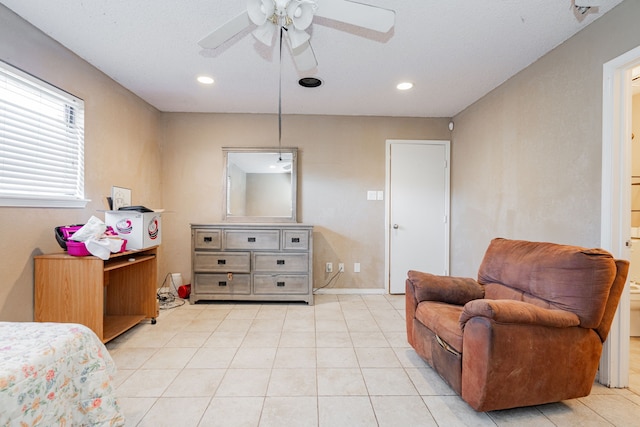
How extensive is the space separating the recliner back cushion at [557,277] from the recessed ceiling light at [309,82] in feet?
6.98

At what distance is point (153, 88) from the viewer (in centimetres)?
296

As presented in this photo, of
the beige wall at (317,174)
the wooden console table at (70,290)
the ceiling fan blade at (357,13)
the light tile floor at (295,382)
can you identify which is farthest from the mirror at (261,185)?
the ceiling fan blade at (357,13)

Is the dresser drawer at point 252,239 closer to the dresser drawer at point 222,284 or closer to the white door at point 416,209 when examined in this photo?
the dresser drawer at point 222,284

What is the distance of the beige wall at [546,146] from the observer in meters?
1.83

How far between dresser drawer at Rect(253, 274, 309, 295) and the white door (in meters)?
1.18

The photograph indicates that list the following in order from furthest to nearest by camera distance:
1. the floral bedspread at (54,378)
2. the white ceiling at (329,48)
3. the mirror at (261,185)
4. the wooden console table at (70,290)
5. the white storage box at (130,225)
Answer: the mirror at (261,185), the white storage box at (130,225), the wooden console table at (70,290), the white ceiling at (329,48), the floral bedspread at (54,378)

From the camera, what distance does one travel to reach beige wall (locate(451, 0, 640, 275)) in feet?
6.01

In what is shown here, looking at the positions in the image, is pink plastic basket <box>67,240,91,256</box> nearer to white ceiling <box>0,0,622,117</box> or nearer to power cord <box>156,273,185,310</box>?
power cord <box>156,273,185,310</box>

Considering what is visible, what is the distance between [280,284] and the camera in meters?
3.32

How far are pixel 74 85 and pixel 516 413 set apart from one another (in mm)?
3731

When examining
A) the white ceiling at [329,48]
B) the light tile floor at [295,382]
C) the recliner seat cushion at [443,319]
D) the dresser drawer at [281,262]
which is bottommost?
the light tile floor at [295,382]

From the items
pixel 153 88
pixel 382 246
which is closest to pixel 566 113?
pixel 382 246

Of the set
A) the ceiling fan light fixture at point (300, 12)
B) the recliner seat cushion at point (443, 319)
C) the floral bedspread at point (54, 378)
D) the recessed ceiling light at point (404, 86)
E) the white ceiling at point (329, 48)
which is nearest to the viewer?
the floral bedspread at point (54, 378)

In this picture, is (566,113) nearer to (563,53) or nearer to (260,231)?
(563,53)
